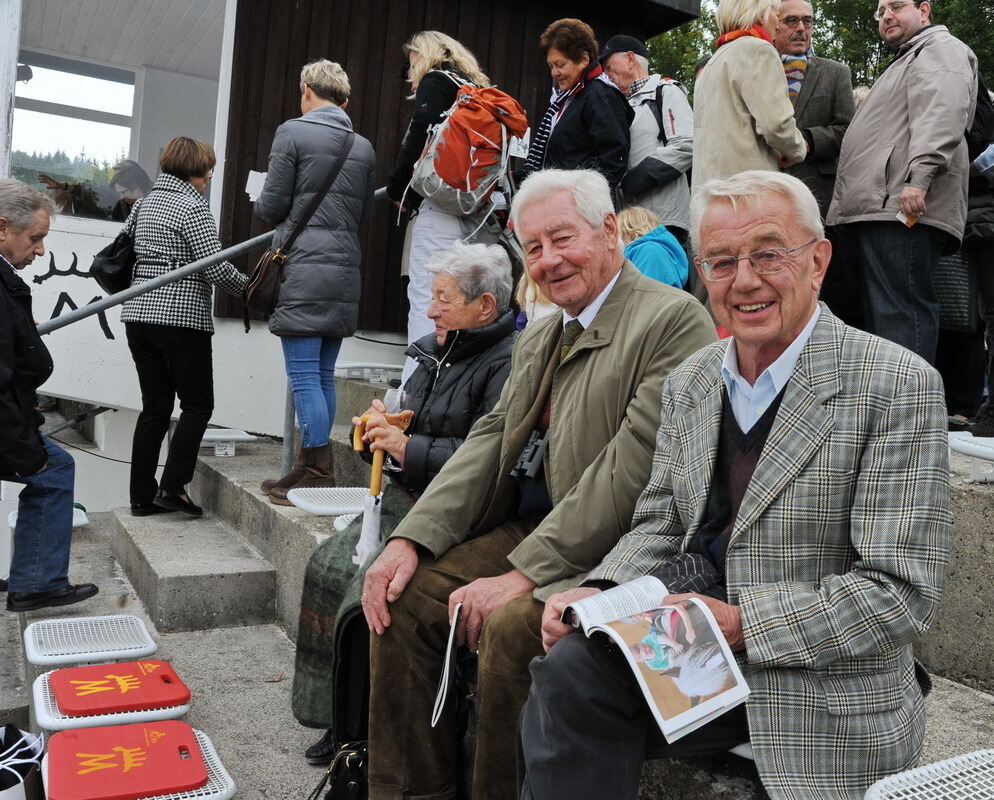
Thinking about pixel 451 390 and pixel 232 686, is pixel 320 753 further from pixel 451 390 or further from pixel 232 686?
pixel 451 390

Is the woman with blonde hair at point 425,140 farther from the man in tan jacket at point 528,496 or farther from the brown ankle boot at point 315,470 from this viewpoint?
the man in tan jacket at point 528,496

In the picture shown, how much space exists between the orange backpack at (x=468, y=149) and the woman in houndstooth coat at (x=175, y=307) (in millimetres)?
1154

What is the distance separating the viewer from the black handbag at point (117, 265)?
16.0 feet

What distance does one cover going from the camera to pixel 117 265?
16.1 ft

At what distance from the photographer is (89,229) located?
6469mm

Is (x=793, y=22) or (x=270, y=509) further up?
(x=793, y=22)

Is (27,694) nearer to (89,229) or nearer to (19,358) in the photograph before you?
(19,358)

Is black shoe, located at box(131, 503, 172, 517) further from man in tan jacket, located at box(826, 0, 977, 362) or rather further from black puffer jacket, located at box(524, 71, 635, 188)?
man in tan jacket, located at box(826, 0, 977, 362)

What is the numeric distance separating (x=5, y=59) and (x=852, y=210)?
519 cm

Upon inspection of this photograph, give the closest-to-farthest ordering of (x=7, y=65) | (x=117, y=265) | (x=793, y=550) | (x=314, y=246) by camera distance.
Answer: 1. (x=793, y=550)
2. (x=314, y=246)
3. (x=117, y=265)
4. (x=7, y=65)

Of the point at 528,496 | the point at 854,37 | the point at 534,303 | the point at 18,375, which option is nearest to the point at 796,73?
the point at 534,303

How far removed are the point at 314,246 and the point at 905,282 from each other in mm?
2410

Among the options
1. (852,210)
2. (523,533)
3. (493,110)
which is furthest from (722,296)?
(493,110)

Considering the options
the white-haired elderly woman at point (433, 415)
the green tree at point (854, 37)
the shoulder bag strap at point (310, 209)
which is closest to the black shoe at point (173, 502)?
the shoulder bag strap at point (310, 209)
